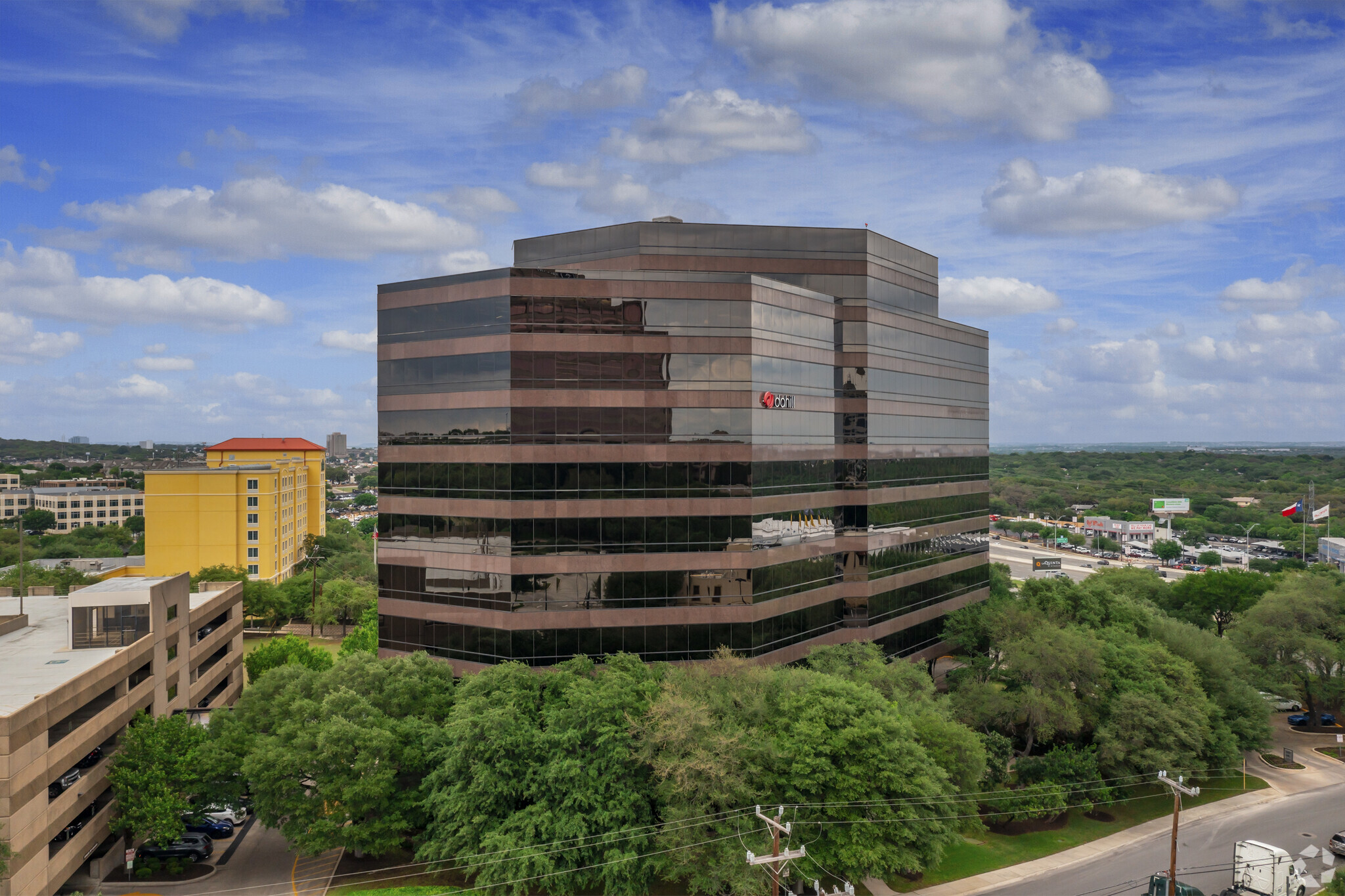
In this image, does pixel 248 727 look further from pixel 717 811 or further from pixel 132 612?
pixel 717 811

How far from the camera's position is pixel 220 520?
116 m

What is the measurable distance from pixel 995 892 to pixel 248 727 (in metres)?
43.9

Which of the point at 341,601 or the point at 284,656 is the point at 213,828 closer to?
the point at 284,656

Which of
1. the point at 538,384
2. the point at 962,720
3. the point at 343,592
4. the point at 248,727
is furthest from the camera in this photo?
the point at 343,592

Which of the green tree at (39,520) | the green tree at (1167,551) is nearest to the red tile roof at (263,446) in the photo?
the green tree at (39,520)

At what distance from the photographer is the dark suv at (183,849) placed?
4506 centimetres

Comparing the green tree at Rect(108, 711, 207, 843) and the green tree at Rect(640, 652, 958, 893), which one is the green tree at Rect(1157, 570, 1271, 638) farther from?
the green tree at Rect(108, 711, 207, 843)

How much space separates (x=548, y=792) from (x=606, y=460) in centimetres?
2035

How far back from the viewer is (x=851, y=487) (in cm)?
6266

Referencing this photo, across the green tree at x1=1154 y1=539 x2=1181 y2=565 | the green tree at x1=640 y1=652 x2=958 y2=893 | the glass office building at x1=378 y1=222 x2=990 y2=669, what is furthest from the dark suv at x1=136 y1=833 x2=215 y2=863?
the green tree at x1=1154 y1=539 x2=1181 y2=565

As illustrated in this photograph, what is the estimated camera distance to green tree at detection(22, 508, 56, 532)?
171 m

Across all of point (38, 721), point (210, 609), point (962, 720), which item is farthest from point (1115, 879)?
point (210, 609)

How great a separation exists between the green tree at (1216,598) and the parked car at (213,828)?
90070mm

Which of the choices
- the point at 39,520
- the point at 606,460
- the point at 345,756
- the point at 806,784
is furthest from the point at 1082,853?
the point at 39,520
